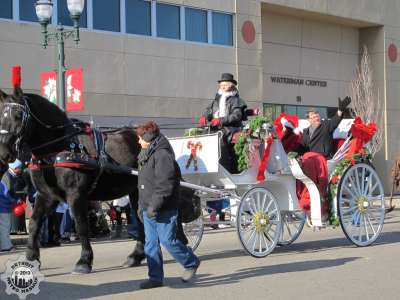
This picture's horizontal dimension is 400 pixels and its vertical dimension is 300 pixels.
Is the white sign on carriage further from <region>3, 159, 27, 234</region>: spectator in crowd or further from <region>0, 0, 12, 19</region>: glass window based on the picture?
<region>0, 0, 12, 19</region>: glass window

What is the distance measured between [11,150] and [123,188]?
2.06 meters

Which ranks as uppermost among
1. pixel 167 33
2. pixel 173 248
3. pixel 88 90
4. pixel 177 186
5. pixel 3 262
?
pixel 167 33

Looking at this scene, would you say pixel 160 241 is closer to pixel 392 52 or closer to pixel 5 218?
pixel 5 218

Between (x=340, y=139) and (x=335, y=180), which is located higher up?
(x=340, y=139)

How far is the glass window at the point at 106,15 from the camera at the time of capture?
23.5m

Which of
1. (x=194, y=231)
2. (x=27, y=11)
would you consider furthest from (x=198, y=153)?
(x=27, y=11)

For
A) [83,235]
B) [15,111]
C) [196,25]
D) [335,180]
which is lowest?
[83,235]

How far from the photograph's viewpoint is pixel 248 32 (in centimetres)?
2798

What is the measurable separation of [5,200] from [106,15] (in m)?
12.1

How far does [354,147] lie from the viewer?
459 inches

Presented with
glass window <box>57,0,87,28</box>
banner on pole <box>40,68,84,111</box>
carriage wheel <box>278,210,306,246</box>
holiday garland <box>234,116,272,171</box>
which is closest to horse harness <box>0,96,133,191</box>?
holiday garland <box>234,116,272,171</box>

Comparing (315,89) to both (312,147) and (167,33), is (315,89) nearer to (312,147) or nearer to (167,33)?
(167,33)

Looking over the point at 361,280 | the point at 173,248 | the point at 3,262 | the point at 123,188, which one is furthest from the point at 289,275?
the point at 3,262

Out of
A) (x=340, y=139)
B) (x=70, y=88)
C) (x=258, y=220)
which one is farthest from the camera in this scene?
(x=70, y=88)
